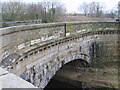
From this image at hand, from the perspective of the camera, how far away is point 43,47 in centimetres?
731

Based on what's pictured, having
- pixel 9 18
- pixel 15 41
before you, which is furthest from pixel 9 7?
pixel 15 41

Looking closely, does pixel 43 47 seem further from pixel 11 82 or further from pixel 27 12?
pixel 27 12

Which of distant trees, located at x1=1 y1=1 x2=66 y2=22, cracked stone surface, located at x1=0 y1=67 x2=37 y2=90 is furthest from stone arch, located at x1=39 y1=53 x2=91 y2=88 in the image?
distant trees, located at x1=1 y1=1 x2=66 y2=22

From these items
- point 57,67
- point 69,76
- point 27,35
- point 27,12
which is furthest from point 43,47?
point 27,12

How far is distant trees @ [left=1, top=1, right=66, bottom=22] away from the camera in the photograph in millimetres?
18692

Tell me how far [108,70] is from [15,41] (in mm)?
10222

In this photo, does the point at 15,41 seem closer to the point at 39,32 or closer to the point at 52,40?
the point at 39,32

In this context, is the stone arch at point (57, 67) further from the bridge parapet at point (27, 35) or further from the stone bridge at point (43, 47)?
the bridge parapet at point (27, 35)

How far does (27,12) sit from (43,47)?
47.0ft

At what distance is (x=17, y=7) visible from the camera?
19547 mm

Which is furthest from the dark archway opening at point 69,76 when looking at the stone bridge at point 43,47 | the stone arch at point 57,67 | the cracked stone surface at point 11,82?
the cracked stone surface at point 11,82

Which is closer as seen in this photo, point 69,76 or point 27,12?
point 69,76

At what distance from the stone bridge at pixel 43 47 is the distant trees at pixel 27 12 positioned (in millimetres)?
7806

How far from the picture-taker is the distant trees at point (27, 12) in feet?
61.3
